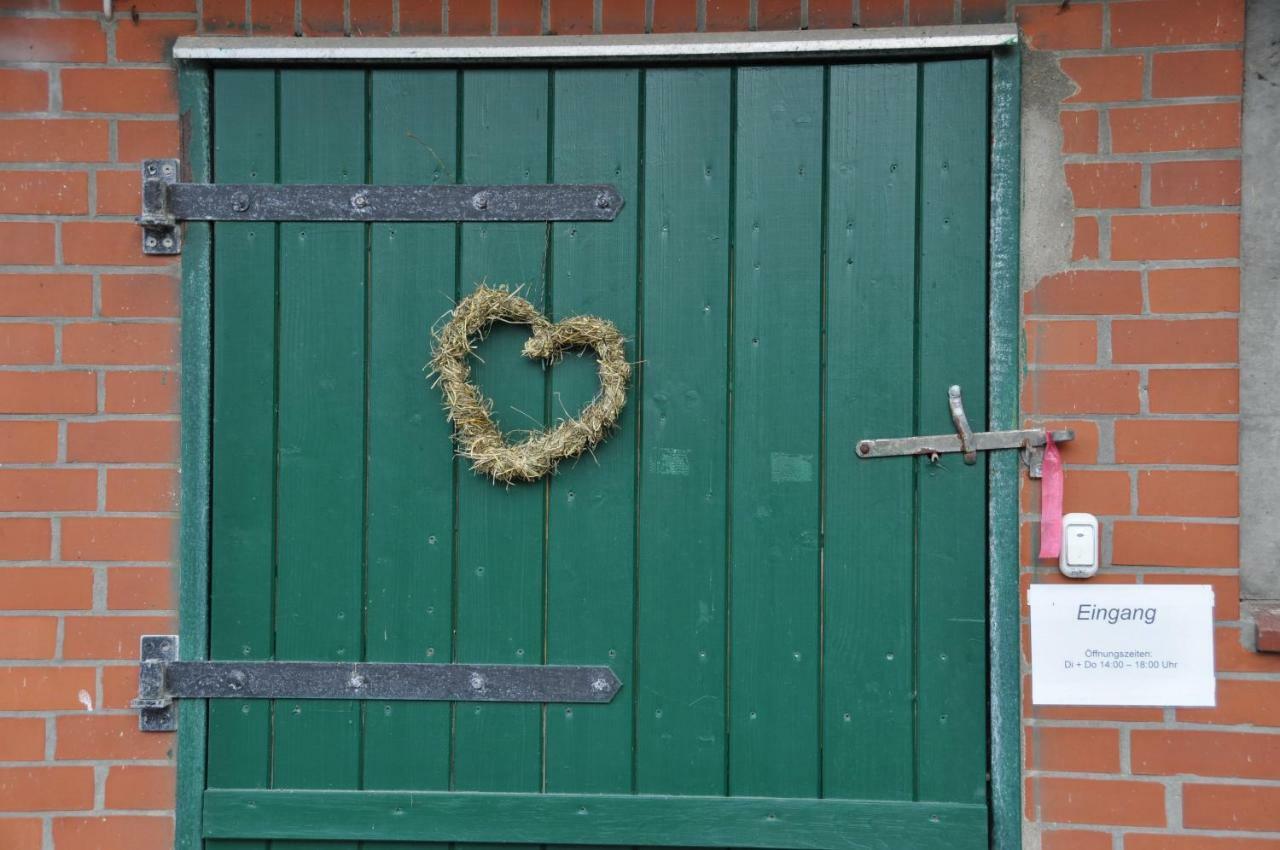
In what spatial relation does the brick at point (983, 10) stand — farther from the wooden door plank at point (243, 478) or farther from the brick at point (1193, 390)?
the wooden door plank at point (243, 478)

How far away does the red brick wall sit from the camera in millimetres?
1917

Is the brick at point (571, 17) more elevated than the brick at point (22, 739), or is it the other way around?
the brick at point (571, 17)

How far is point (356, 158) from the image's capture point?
2047mm

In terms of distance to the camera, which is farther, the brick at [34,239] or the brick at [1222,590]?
the brick at [34,239]

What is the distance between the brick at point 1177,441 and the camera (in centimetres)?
191

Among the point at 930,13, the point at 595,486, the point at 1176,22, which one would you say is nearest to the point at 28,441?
the point at 595,486

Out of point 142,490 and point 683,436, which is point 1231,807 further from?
point 142,490

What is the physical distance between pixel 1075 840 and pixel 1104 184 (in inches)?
52.3

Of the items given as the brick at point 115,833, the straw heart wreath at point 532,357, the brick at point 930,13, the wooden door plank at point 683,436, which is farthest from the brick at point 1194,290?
the brick at point 115,833

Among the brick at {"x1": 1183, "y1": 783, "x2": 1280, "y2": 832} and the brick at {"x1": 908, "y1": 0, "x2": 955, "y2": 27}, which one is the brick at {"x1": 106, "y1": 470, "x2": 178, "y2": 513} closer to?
the brick at {"x1": 908, "y1": 0, "x2": 955, "y2": 27}

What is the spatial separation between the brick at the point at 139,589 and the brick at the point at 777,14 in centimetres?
171

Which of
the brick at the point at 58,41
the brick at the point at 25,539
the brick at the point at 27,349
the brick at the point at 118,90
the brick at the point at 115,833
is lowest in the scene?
the brick at the point at 115,833

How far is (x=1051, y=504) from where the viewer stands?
1925 millimetres

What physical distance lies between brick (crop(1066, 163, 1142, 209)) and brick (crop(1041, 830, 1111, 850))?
1268 mm
